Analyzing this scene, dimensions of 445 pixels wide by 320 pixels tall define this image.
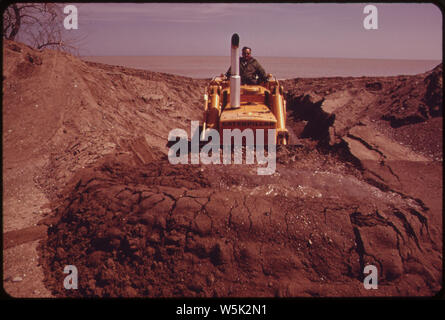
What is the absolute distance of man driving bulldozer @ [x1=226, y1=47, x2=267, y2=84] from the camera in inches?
234

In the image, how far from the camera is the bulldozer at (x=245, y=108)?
533 cm

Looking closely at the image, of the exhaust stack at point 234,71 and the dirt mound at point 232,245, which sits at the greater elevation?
the exhaust stack at point 234,71

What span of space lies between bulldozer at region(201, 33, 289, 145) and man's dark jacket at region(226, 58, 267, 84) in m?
0.13

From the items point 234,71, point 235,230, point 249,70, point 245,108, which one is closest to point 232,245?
point 235,230

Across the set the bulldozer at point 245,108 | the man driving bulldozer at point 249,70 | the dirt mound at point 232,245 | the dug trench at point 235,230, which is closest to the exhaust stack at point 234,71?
the bulldozer at point 245,108

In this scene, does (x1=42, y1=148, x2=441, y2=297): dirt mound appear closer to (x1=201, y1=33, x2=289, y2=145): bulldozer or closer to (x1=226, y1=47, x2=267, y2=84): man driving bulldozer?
(x1=201, y1=33, x2=289, y2=145): bulldozer

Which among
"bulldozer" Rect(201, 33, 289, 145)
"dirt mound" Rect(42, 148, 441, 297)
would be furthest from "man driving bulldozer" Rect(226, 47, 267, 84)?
"dirt mound" Rect(42, 148, 441, 297)

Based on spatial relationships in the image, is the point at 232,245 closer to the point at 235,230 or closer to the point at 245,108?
the point at 235,230

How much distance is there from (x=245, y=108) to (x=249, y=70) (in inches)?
40.3

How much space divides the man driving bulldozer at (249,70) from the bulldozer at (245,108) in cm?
13

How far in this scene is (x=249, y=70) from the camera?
6.17m

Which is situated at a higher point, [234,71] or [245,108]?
[234,71]

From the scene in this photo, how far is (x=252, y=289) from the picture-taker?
2.79m

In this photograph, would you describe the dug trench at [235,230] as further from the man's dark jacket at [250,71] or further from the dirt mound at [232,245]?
the man's dark jacket at [250,71]
